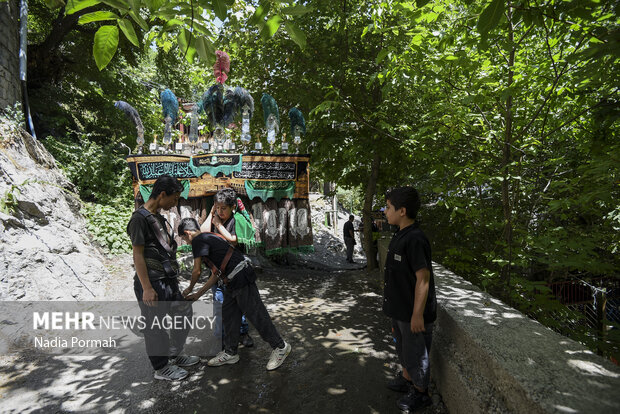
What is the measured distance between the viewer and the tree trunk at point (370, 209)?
705 centimetres

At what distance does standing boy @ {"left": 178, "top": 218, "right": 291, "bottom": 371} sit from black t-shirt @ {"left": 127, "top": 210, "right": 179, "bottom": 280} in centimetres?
32

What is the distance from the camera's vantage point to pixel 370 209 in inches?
290

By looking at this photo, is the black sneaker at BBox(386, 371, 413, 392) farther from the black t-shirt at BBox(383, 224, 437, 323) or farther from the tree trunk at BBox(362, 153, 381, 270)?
the tree trunk at BBox(362, 153, 381, 270)

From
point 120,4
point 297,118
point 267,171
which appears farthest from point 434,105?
point 120,4

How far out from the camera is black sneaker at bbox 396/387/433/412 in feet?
7.68

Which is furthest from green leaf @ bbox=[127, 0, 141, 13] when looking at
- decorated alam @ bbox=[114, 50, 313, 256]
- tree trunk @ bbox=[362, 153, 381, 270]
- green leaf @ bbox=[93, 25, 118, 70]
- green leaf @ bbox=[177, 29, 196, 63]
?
tree trunk @ bbox=[362, 153, 381, 270]

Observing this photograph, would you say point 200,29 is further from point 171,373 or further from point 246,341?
point 246,341

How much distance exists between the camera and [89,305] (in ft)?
15.1

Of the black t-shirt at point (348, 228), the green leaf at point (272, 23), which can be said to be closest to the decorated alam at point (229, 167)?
the green leaf at point (272, 23)

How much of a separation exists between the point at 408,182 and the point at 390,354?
4.43m

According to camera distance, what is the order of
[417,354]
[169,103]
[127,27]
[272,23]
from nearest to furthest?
[127,27]
[272,23]
[417,354]
[169,103]

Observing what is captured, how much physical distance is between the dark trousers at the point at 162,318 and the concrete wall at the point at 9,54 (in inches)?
269

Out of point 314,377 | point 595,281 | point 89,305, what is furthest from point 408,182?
point 89,305

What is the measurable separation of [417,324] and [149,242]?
2.32m
